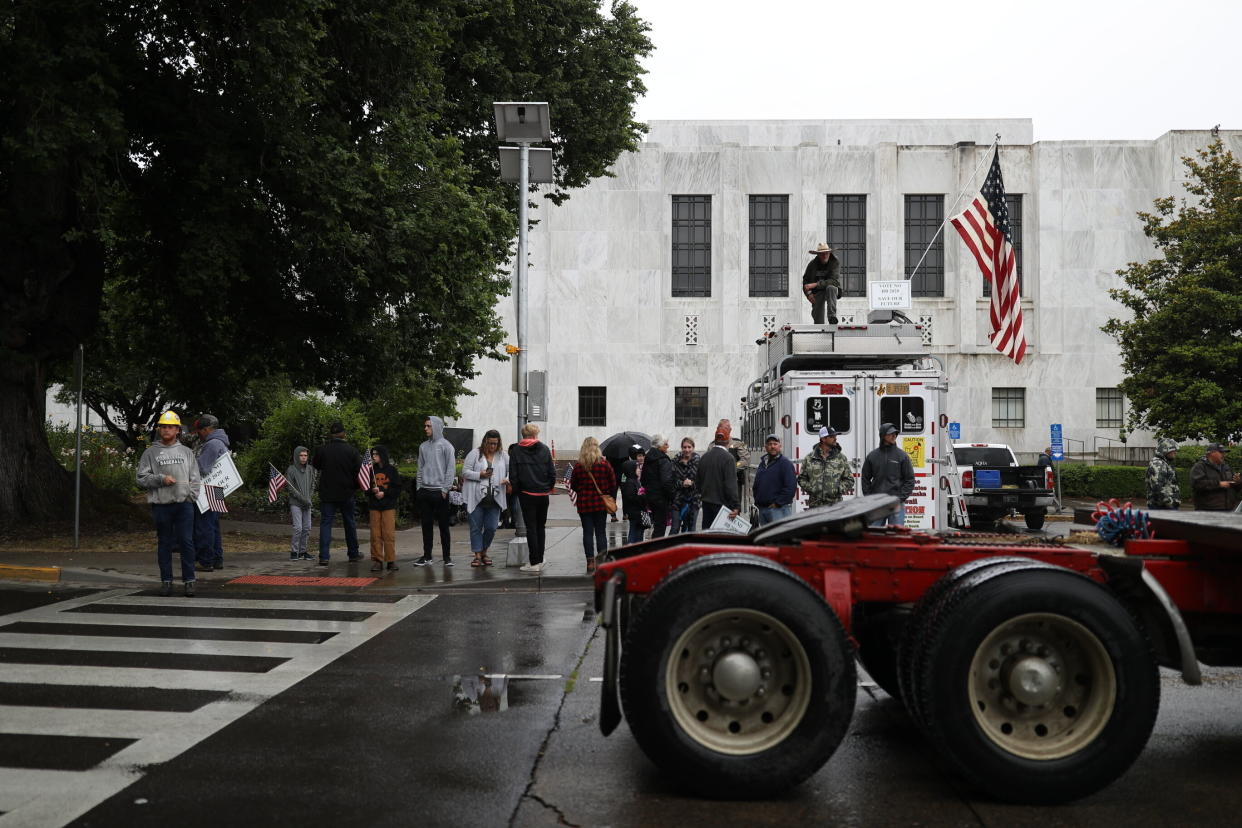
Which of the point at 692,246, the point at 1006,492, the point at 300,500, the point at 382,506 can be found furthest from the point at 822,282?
the point at 692,246

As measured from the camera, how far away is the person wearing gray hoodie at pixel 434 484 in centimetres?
1445

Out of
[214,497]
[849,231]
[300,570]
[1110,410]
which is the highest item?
[849,231]

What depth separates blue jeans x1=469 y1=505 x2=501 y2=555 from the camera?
14.5 m

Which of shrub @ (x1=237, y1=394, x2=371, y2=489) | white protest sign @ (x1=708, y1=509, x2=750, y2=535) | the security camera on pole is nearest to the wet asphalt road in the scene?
white protest sign @ (x1=708, y1=509, x2=750, y2=535)

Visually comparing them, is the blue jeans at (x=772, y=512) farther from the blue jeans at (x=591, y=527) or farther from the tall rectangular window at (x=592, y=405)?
the tall rectangular window at (x=592, y=405)

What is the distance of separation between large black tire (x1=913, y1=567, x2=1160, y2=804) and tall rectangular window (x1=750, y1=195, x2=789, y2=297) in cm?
3968

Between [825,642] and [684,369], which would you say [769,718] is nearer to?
[825,642]

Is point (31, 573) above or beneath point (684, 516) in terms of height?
beneath

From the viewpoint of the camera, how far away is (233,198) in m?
14.8

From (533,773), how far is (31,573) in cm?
948

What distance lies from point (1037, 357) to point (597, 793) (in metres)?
41.8

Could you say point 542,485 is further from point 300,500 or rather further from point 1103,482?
point 1103,482

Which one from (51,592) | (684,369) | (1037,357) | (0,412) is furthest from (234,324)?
(1037,357)

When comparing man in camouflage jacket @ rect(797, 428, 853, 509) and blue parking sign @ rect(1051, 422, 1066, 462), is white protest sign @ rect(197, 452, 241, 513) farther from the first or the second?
blue parking sign @ rect(1051, 422, 1066, 462)
